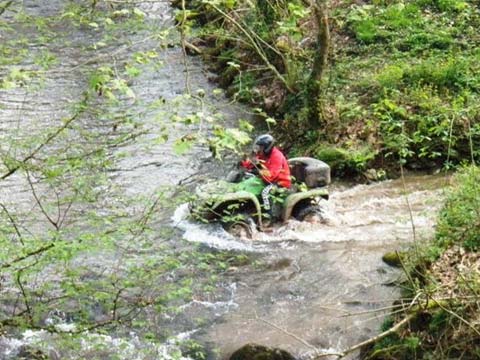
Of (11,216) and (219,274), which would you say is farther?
(219,274)

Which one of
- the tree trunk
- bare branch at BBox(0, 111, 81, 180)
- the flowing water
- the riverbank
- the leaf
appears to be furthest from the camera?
the riverbank

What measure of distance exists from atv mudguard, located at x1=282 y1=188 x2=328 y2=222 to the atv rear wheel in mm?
153

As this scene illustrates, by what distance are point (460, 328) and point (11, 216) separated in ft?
12.5

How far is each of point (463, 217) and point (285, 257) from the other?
12.3 ft

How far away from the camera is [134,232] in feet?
18.8

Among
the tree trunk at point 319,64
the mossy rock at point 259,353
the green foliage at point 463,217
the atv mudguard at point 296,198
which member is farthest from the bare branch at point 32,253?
the tree trunk at point 319,64

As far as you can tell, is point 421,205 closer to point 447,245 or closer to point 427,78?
point 427,78

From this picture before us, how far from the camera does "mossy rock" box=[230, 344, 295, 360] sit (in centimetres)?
750

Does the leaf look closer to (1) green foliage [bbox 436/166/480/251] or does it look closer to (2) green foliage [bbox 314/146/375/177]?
(1) green foliage [bbox 436/166/480/251]

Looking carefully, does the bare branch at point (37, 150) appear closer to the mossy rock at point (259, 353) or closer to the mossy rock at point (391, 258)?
the mossy rock at point (259, 353)

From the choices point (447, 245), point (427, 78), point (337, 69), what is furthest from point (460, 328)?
point (337, 69)

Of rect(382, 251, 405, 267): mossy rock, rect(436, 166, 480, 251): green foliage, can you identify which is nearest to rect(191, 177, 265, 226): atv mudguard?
rect(382, 251, 405, 267): mossy rock

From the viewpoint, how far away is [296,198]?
36.5 feet

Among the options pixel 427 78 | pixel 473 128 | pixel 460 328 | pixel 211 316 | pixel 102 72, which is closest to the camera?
pixel 102 72
